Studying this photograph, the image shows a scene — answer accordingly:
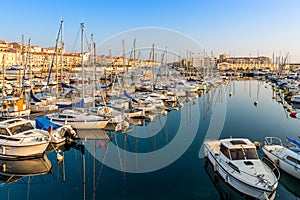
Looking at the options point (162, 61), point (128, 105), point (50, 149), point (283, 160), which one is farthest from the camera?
point (162, 61)

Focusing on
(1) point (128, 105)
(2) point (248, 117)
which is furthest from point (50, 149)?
(2) point (248, 117)

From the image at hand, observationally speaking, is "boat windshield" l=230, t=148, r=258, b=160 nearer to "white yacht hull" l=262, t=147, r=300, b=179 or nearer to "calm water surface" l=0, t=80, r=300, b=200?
"calm water surface" l=0, t=80, r=300, b=200

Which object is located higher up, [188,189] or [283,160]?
[283,160]

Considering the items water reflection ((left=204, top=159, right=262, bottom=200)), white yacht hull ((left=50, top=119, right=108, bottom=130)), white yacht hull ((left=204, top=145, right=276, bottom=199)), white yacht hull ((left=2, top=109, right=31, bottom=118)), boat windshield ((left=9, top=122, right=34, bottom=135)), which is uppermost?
boat windshield ((left=9, top=122, right=34, bottom=135))

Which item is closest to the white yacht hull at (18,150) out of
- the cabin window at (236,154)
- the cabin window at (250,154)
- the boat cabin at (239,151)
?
the boat cabin at (239,151)

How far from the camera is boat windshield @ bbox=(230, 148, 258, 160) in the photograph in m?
8.52

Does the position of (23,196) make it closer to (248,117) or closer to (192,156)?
(192,156)

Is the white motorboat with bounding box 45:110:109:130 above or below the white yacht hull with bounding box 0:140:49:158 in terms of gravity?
above

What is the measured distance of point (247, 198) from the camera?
297 inches

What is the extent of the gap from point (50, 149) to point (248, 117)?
14717mm

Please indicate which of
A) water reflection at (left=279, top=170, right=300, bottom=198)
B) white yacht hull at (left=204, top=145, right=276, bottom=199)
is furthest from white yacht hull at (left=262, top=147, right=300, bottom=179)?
white yacht hull at (left=204, top=145, right=276, bottom=199)

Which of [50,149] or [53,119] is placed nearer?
[50,149]

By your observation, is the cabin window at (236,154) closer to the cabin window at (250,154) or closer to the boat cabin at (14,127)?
the cabin window at (250,154)

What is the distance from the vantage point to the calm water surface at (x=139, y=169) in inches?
319
